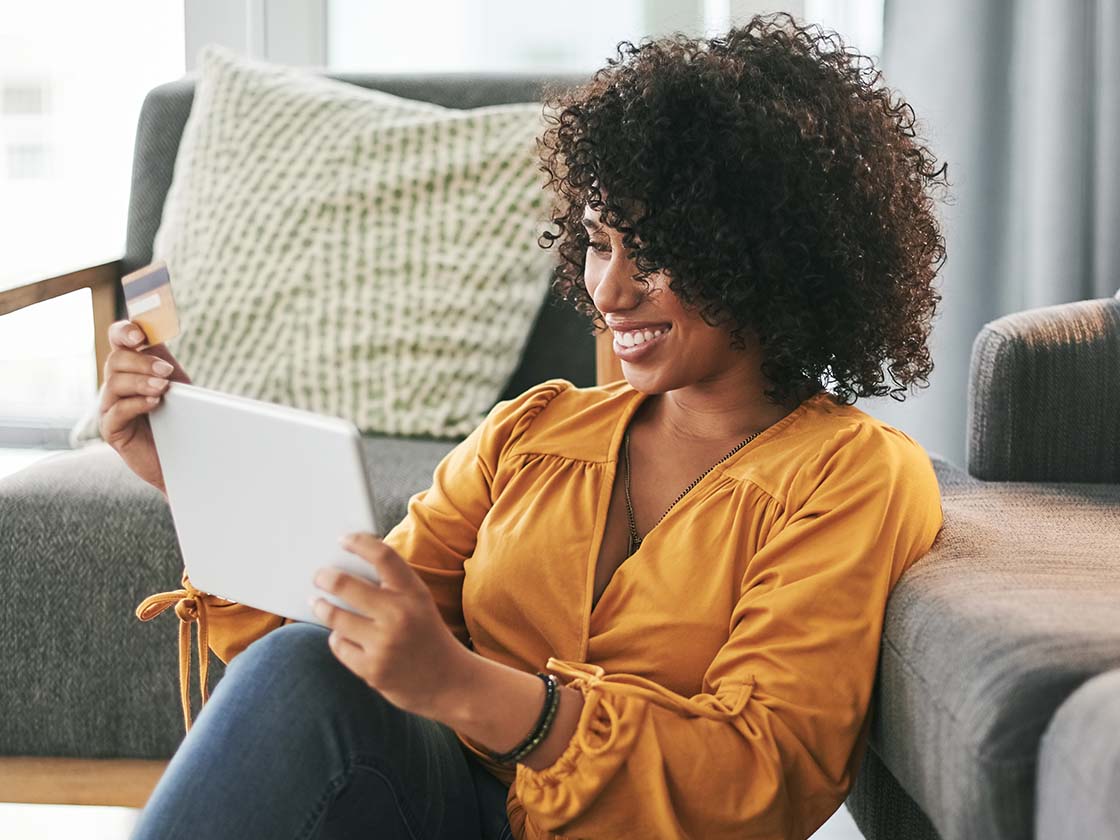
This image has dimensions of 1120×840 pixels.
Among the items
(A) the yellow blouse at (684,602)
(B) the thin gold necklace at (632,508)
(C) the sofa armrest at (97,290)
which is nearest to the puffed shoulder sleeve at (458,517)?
(A) the yellow blouse at (684,602)

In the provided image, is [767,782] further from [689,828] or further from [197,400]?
[197,400]

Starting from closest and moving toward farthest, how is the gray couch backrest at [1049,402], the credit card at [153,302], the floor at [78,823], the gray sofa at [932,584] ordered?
1. the gray sofa at [932,584]
2. the credit card at [153,302]
3. the gray couch backrest at [1049,402]
4. the floor at [78,823]

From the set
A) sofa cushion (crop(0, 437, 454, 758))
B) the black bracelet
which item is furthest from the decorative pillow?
the black bracelet

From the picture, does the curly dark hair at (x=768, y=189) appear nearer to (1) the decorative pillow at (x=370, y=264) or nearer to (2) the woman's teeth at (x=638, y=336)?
(2) the woman's teeth at (x=638, y=336)

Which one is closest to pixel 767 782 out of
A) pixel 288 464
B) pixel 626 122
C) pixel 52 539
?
pixel 288 464

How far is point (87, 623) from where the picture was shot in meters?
1.56

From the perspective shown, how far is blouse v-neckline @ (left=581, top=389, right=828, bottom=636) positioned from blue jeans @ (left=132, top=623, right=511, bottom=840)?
16 cm

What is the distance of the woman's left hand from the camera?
0.85 meters

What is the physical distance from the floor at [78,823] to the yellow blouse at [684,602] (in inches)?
27.6

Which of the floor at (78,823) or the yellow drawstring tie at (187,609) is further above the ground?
the yellow drawstring tie at (187,609)

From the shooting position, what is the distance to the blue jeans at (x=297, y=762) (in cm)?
90

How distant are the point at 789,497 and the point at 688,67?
0.33 m

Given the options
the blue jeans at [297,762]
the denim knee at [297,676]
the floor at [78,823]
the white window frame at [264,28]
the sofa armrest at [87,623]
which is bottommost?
the floor at [78,823]

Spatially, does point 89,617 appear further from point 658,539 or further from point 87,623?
point 658,539
